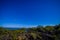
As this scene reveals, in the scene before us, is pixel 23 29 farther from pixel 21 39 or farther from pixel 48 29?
pixel 48 29

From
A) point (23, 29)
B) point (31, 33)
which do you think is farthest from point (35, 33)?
point (23, 29)

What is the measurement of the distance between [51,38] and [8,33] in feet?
3.71

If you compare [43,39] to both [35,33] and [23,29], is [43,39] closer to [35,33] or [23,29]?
[35,33]

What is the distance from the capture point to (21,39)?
3.34 metres

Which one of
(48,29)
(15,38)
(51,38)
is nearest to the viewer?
(15,38)

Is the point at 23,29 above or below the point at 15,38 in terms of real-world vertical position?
above

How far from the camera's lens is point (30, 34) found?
11.3ft

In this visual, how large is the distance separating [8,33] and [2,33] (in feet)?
0.51

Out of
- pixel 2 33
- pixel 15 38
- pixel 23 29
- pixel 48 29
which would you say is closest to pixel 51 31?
pixel 48 29

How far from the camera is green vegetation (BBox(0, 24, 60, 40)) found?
10.9 ft

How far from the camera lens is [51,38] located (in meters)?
3.48

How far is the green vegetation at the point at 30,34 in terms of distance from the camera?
331cm

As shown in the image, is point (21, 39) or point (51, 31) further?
point (51, 31)

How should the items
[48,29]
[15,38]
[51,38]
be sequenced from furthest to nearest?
[48,29] → [51,38] → [15,38]
